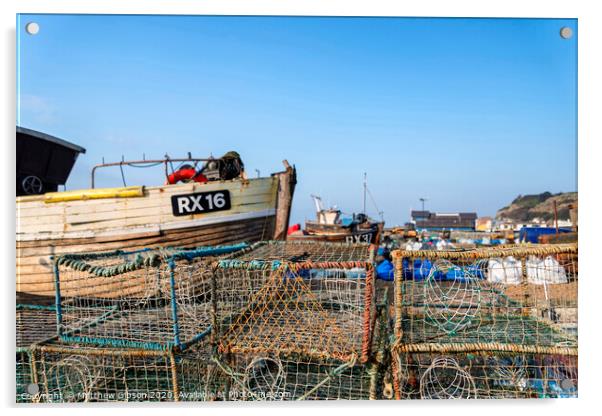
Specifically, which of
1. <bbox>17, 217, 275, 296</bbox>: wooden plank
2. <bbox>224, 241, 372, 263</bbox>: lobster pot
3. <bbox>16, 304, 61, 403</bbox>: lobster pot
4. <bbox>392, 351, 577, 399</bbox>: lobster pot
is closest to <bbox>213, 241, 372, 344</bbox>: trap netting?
<bbox>224, 241, 372, 263</bbox>: lobster pot

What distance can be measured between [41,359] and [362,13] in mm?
3221

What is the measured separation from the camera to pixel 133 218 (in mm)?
5957

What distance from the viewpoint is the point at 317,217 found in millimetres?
24188

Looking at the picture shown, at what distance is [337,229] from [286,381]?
1489 cm

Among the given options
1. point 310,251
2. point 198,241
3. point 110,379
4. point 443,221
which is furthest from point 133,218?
point 443,221

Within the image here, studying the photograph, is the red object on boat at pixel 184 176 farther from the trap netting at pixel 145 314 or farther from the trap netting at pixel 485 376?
the trap netting at pixel 485 376

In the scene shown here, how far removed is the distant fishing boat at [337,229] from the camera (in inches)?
584

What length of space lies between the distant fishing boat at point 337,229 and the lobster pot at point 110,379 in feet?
29.8

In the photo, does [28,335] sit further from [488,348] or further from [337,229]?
[337,229]

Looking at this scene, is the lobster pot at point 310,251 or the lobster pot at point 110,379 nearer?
the lobster pot at point 110,379

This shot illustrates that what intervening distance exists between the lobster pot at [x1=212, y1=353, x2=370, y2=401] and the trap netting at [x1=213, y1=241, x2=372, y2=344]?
319 mm

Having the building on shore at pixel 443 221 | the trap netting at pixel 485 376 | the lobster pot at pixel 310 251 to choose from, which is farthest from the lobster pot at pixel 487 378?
the building on shore at pixel 443 221
